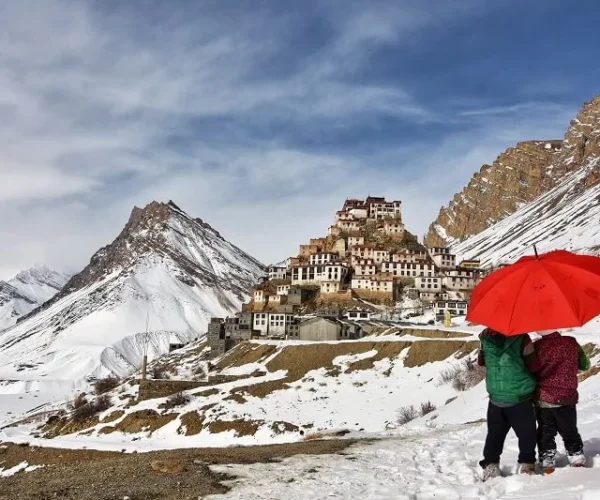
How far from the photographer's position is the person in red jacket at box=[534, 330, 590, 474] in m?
10.4

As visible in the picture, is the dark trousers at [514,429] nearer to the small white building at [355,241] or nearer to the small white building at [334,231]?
the small white building at [355,241]

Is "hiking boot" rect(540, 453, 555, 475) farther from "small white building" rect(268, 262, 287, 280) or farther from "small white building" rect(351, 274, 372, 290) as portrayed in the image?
"small white building" rect(268, 262, 287, 280)

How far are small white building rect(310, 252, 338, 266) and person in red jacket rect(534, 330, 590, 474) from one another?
124m

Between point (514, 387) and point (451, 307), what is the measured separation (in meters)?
102

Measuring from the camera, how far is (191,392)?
68375 mm

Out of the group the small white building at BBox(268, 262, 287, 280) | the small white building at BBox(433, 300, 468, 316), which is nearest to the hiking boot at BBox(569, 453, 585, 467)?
the small white building at BBox(433, 300, 468, 316)

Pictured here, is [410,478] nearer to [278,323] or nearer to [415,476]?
[415,476]

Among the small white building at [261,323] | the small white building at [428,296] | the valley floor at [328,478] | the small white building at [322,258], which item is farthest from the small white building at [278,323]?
the valley floor at [328,478]

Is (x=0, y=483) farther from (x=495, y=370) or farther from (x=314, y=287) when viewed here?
(x=314, y=287)

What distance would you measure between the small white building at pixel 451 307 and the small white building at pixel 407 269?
59.7 ft

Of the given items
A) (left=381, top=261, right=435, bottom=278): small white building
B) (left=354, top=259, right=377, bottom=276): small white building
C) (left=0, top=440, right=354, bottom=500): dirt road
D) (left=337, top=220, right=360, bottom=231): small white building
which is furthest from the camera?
(left=337, top=220, right=360, bottom=231): small white building

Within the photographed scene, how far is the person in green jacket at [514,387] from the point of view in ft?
34.0

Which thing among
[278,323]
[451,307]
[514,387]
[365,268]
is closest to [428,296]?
[451,307]

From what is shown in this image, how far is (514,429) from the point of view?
1061 cm
